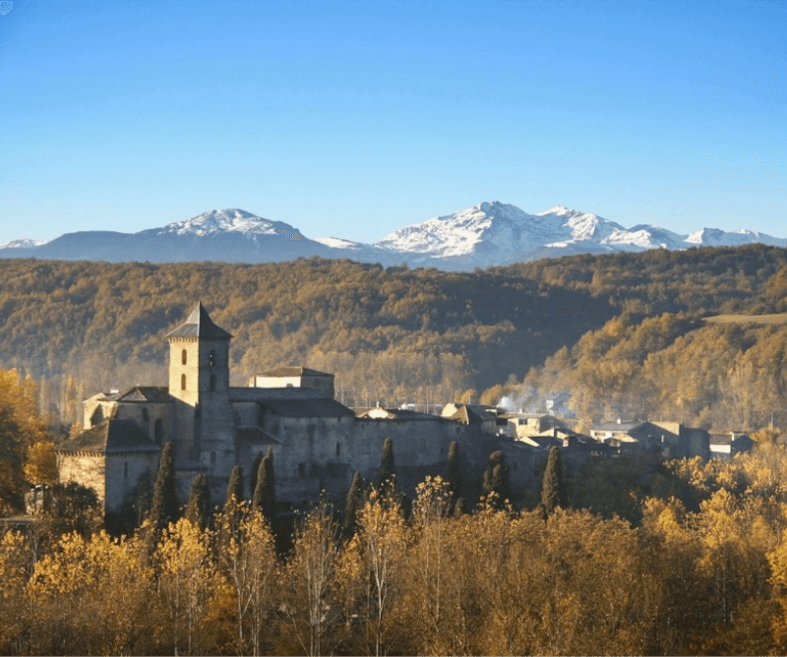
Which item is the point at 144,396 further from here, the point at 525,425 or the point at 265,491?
the point at 525,425

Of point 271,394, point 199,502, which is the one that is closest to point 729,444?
point 271,394

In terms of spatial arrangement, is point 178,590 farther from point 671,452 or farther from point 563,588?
point 671,452

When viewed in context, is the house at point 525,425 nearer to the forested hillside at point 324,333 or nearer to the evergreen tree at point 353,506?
the evergreen tree at point 353,506

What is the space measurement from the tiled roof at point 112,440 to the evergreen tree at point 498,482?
55.5ft

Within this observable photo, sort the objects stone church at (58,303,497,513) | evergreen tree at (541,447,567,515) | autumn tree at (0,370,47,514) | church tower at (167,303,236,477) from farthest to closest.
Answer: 1. evergreen tree at (541,447,567,515)
2. church tower at (167,303,236,477)
3. autumn tree at (0,370,47,514)
4. stone church at (58,303,497,513)

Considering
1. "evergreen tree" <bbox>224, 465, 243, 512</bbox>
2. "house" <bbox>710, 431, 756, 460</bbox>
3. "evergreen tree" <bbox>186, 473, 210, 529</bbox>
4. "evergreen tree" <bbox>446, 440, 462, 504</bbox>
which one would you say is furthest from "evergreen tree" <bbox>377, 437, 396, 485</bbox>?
"house" <bbox>710, 431, 756, 460</bbox>

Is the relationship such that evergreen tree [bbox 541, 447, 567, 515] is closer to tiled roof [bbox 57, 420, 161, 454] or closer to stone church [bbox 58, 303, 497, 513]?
stone church [bbox 58, 303, 497, 513]

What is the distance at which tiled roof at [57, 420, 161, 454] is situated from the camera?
6831cm

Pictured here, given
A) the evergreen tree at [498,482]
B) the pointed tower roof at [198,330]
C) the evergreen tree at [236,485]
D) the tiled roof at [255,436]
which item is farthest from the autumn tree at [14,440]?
the evergreen tree at [498,482]

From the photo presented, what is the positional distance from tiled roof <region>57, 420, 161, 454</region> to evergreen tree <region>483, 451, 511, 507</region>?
16931 mm

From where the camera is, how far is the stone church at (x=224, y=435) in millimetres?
68812

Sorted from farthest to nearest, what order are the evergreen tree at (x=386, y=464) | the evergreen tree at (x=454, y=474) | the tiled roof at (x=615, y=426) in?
1. the tiled roof at (x=615, y=426)
2. the evergreen tree at (x=386, y=464)
3. the evergreen tree at (x=454, y=474)

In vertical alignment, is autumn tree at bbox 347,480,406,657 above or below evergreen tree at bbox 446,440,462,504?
below

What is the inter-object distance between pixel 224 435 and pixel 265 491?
281 inches
